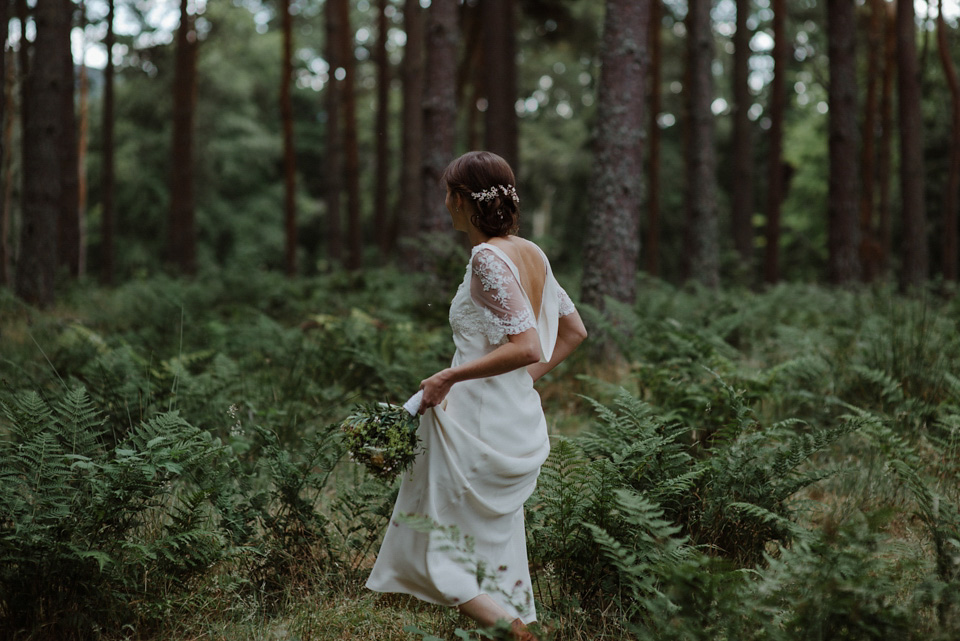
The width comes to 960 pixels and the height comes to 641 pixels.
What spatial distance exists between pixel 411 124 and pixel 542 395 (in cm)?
1016

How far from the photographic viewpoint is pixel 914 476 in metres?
3.63

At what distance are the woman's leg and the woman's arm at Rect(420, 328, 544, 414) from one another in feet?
2.64

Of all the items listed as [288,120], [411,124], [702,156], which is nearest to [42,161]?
[411,124]

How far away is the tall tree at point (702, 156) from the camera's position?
14406 mm

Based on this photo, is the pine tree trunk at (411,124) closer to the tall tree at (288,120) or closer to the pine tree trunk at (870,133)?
the tall tree at (288,120)

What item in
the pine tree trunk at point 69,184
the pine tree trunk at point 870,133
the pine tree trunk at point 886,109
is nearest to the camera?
the pine tree trunk at point 69,184

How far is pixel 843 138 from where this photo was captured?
13.3m

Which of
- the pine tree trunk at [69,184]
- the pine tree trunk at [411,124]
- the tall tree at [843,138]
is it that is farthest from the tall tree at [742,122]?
the pine tree trunk at [69,184]

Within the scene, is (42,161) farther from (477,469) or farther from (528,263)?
(477,469)

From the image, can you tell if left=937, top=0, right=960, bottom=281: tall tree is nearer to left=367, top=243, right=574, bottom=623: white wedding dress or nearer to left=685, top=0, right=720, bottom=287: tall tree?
left=685, top=0, right=720, bottom=287: tall tree

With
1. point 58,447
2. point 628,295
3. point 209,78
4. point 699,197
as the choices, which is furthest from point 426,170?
point 209,78

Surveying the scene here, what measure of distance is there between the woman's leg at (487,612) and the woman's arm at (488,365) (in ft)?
2.64

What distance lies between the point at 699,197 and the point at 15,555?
1325cm

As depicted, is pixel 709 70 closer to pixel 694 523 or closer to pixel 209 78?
pixel 694 523
